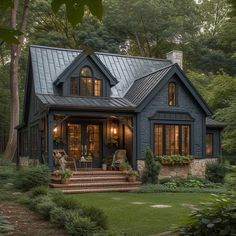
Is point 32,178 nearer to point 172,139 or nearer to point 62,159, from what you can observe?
point 62,159

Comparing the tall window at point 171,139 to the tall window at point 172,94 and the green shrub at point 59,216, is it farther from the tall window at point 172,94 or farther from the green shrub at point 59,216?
the green shrub at point 59,216

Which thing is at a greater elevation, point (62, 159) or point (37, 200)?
point (62, 159)

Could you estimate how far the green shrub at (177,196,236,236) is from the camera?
14.0ft

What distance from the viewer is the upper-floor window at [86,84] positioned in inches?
707

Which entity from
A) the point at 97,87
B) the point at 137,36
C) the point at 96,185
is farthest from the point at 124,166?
the point at 137,36

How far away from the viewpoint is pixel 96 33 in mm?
31547

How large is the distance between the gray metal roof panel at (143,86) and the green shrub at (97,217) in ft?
Answer: 33.5

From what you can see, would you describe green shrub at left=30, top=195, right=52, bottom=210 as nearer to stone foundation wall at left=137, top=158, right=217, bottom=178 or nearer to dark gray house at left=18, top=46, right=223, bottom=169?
dark gray house at left=18, top=46, right=223, bottom=169

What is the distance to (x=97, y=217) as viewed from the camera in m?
7.48

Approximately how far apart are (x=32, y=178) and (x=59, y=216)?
6267 millimetres

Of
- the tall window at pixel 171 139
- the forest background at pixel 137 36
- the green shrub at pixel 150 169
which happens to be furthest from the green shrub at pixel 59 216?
the forest background at pixel 137 36

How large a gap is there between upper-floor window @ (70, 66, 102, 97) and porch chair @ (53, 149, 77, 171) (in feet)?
8.73

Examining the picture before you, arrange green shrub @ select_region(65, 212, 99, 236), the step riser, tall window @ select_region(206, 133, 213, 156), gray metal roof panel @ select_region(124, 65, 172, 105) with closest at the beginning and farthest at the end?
green shrub @ select_region(65, 212, 99, 236), the step riser, gray metal roof panel @ select_region(124, 65, 172, 105), tall window @ select_region(206, 133, 213, 156)

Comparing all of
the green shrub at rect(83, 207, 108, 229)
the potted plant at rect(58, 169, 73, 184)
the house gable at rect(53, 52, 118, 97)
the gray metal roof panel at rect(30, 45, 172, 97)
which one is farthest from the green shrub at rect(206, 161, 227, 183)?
the green shrub at rect(83, 207, 108, 229)
